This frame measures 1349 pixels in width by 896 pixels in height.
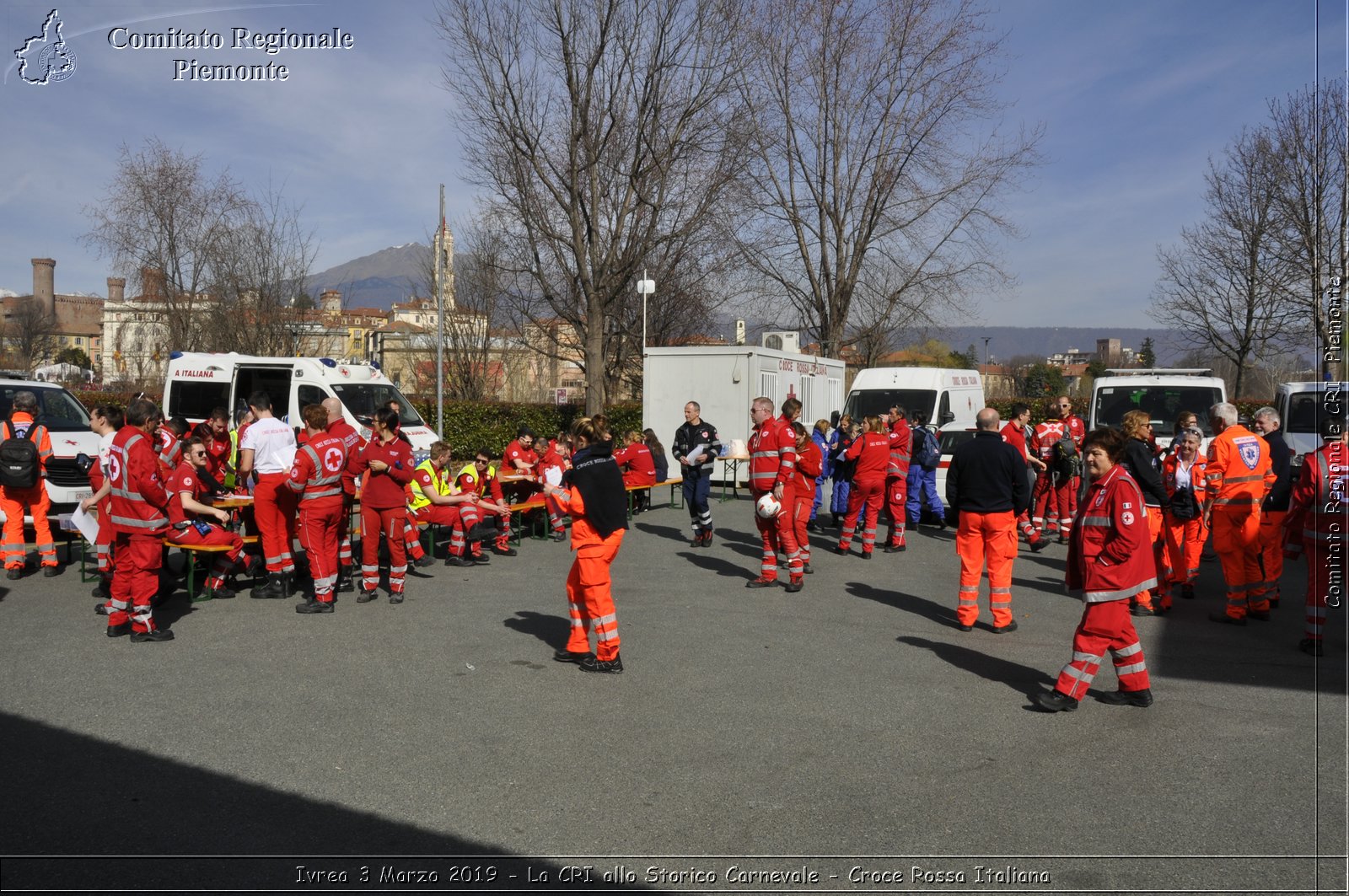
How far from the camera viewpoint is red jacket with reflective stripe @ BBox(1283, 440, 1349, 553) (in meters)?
7.56

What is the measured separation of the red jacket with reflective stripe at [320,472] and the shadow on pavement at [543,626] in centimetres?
201

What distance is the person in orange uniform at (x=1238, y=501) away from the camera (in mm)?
8688

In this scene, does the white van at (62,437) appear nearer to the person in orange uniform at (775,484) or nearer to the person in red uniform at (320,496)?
the person in red uniform at (320,496)

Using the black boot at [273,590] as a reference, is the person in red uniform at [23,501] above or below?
above

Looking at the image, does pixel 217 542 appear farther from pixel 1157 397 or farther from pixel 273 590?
pixel 1157 397

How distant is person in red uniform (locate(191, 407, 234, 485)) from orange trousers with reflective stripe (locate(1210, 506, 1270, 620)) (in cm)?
1071

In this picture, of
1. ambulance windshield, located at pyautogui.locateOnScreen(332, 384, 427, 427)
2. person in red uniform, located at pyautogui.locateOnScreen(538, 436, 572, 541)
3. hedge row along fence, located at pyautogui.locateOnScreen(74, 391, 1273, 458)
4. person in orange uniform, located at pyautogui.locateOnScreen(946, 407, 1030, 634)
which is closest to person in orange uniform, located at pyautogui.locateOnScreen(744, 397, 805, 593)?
person in orange uniform, located at pyautogui.locateOnScreen(946, 407, 1030, 634)

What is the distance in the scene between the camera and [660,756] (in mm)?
5559

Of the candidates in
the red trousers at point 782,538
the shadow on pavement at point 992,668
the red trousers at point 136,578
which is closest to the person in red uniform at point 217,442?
the red trousers at point 136,578

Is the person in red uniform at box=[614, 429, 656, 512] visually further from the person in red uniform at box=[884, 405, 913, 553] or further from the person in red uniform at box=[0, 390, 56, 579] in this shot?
the person in red uniform at box=[0, 390, 56, 579]

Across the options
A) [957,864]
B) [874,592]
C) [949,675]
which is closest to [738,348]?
[874,592]

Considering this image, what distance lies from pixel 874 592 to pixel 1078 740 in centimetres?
455

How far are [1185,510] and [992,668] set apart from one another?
12.4 feet

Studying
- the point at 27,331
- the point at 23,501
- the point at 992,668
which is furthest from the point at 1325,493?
the point at 27,331
